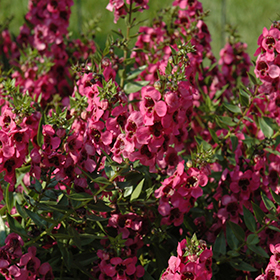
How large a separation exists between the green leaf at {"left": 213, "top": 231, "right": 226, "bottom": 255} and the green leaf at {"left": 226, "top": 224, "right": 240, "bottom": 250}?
2cm

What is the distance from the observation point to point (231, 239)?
1.46m

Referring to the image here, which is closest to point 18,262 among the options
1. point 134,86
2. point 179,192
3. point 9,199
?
point 9,199

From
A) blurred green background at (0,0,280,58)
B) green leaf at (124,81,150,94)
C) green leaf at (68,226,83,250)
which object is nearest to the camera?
green leaf at (68,226,83,250)

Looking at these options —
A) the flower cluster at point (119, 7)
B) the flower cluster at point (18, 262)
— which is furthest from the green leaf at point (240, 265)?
the flower cluster at point (119, 7)

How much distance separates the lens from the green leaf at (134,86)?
5.97 ft

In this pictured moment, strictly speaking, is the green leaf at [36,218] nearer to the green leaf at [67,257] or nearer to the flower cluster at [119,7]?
the green leaf at [67,257]

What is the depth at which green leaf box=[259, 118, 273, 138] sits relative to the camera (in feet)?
5.25

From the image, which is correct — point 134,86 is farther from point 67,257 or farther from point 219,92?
point 67,257

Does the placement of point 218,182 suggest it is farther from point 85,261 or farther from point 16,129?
point 16,129

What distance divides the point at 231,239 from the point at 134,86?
781mm

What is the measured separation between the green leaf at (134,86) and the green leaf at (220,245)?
0.71 meters

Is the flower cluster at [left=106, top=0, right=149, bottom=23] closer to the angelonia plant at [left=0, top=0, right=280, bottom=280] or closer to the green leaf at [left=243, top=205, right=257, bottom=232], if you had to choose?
the angelonia plant at [left=0, top=0, right=280, bottom=280]

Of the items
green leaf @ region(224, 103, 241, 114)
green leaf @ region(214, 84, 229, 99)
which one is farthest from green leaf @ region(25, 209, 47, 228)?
green leaf @ region(214, 84, 229, 99)

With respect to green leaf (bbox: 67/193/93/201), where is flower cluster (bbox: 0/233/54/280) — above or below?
below
